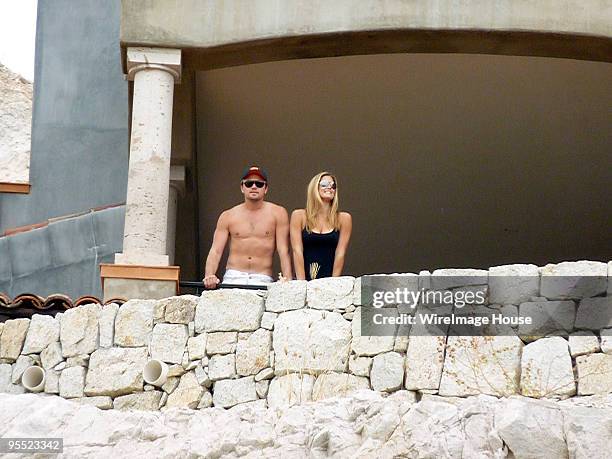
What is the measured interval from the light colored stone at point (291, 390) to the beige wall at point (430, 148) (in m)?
4.62

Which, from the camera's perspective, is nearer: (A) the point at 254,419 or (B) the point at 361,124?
(A) the point at 254,419

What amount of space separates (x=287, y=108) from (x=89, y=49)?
290cm

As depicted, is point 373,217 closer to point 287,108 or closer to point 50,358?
point 287,108

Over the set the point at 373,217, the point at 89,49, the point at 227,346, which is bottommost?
the point at 227,346

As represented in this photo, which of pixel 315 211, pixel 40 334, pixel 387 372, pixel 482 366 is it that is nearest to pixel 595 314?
pixel 482 366

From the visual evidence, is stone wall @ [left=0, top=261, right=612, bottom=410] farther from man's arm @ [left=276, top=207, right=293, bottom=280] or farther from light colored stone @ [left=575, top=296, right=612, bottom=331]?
man's arm @ [left=276, top=207, right=293, bottom=280]

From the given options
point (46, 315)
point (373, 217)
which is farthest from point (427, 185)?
point (46, 315)

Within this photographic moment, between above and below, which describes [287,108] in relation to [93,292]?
above

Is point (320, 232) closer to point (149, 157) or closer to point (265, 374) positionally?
point (265, 374)

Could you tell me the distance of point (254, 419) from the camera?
9.37m

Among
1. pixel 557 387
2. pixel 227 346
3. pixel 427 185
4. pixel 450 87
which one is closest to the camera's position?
pixel 557 387

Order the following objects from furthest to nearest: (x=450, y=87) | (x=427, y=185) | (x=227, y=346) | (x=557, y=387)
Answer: (x=427, y=185)
(x=450, y=87)
(x=227, y=346)
(x=557, y=387)

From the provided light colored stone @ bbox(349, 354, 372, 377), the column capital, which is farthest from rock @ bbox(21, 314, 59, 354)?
the column capital

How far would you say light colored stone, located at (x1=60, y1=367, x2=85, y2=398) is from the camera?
34.0 feet
